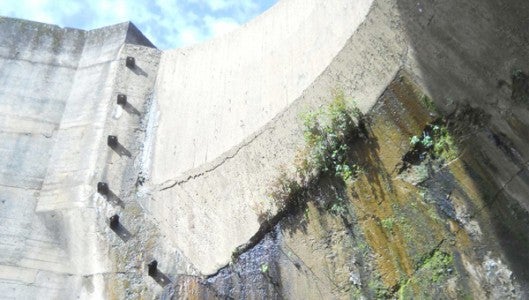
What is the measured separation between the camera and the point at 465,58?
14.0 feet

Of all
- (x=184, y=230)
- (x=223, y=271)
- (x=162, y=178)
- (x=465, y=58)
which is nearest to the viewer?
(x=465, y=58)

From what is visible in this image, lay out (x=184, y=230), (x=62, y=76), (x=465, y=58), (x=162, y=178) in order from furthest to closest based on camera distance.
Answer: (x=62, y=76) → (x=162, y=178) → (x=184, y=230) → (x=465, y=58)

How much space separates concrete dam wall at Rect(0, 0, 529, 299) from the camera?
160 inches

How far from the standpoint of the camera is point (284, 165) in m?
4.81

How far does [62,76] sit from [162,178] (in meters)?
2.54

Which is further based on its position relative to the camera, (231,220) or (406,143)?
(231,220)

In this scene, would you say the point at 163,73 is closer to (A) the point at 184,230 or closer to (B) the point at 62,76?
(B) the point at 62,76

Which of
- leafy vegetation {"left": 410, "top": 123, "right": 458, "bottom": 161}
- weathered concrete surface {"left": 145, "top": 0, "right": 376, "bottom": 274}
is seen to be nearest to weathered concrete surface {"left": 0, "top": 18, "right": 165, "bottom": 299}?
weathered concrete surface {"left": 145, "top": 0, "right": 376, "bottom": 274}

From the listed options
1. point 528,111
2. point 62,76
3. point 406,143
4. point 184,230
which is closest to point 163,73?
point 62,76

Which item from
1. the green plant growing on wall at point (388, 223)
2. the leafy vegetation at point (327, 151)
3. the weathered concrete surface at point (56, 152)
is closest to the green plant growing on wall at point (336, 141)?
the leafy vegetation at point (327, 151)

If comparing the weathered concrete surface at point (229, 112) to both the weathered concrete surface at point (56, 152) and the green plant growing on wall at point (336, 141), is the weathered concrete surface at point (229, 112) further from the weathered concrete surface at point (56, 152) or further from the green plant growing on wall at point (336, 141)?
the weathered concrete surface at point (56, 152)

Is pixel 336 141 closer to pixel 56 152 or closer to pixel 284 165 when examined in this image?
pixel 284 165

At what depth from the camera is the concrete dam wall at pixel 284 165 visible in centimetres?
407

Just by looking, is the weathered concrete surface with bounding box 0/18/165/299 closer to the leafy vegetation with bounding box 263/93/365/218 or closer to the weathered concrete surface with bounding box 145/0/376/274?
the weathered concrete surface with bounding box 145/0/376/274
